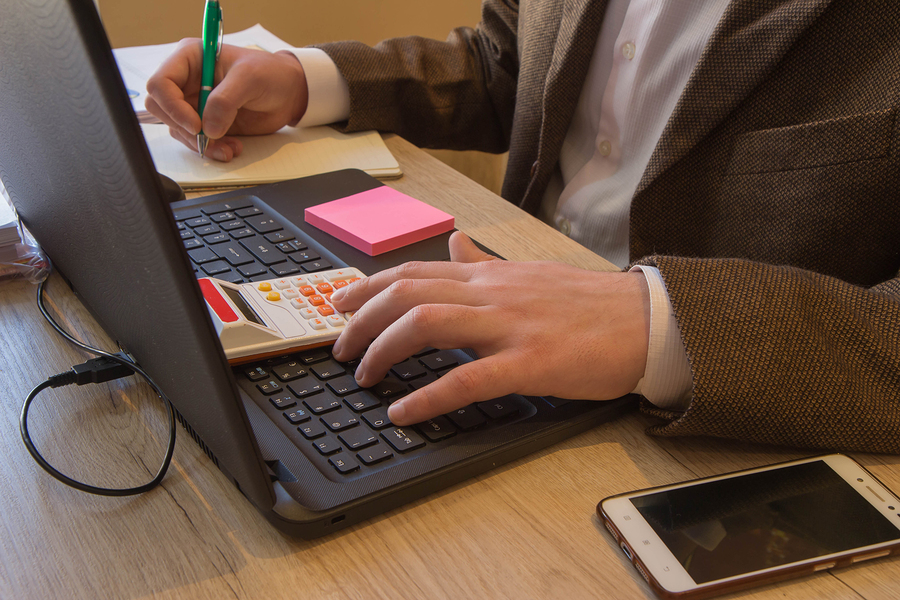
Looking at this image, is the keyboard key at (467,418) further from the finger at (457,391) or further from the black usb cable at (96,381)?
the black usb cable at (96,381)

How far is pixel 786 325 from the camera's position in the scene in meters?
0.47

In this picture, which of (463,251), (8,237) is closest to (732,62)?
(463,251)

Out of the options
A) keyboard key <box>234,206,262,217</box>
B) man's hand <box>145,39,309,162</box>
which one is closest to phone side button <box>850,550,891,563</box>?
keyboard key <box>234,206,262,217</box>

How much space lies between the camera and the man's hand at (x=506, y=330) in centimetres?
45

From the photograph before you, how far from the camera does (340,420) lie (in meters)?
0.43

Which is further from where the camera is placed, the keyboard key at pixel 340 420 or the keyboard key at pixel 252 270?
the keyboard key at pixel 252 270

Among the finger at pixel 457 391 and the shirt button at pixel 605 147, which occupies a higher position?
the finger at pixel 457 391

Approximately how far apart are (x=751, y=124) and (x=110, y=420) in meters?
0.65

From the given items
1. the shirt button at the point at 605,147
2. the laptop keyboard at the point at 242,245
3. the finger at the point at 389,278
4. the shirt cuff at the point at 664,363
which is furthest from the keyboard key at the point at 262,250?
the shirt button at the point at 605,147

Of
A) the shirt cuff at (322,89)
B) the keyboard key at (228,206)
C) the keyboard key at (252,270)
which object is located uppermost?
the shirt cuff at (322,89)

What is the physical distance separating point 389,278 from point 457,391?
0.14m

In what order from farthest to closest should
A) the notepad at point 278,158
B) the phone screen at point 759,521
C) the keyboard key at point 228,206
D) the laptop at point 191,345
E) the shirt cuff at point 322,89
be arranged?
the shirt cuff at point 322,89 → the notepad at point 278,158 → the keyboard key at point 228,206 → the phone screen at point 759,521 → the laptop at point 191,345

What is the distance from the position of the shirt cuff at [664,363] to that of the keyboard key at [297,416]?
241mm

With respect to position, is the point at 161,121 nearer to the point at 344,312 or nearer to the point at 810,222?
the point at 344,312
